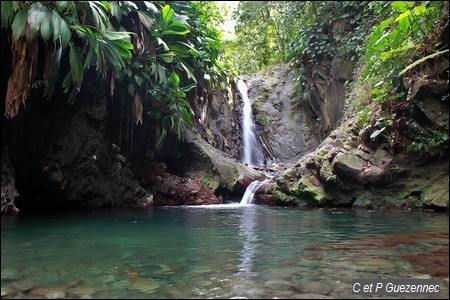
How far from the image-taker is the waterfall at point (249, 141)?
1430 centimetres

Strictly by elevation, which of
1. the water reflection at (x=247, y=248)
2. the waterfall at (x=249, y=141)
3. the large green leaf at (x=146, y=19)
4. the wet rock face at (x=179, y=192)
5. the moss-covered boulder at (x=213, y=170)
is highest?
the large green leaf at (x=146, y=19)

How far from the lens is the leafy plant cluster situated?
174 inches

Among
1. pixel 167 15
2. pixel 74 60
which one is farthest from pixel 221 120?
pixel 74 60

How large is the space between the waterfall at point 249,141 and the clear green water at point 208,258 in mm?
9182

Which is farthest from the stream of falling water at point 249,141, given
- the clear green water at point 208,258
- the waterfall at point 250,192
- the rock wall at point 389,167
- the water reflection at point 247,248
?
the clear green water at point 208,258

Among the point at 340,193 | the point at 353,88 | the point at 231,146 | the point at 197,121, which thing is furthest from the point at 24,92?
the point at 231,146

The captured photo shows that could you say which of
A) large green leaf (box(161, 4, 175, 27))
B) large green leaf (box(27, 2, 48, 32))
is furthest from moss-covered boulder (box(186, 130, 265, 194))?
large green leaf (box(27, 2, 48, 32))

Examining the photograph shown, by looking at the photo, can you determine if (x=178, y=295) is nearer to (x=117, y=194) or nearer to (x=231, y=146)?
(x=117, y=194)

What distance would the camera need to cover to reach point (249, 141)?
14.9 m

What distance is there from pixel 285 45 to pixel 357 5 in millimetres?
3469

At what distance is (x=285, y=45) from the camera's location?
1536 centimetres

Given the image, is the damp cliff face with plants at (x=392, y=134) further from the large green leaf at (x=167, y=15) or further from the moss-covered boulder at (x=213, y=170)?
the large green leaf at (x=167, y=15)

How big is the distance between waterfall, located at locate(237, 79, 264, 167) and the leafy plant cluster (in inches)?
130

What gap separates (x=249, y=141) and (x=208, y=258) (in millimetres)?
11947
